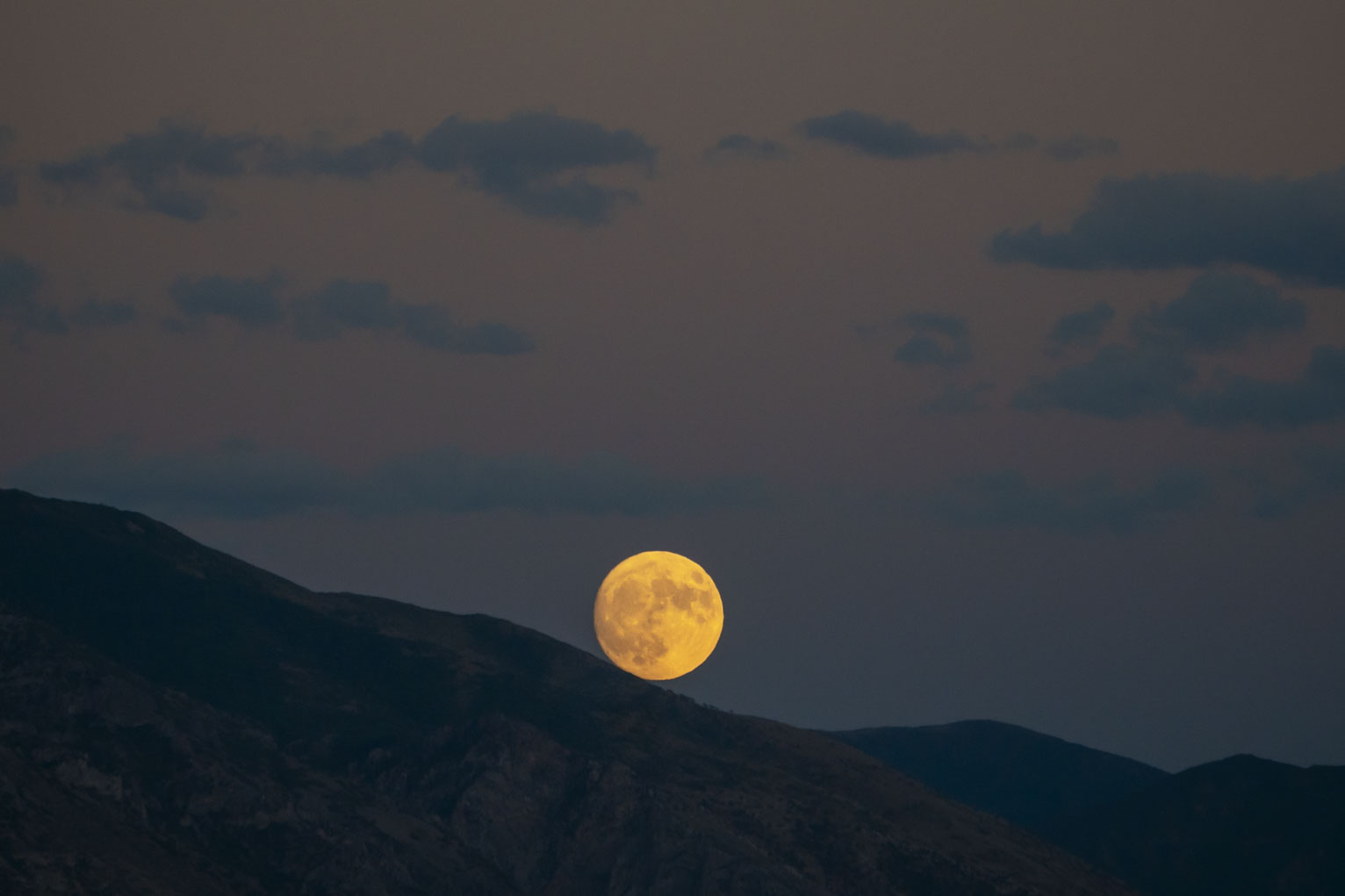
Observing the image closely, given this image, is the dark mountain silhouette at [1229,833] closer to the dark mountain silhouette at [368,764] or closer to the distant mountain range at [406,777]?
the distant mountain range at [406,777]

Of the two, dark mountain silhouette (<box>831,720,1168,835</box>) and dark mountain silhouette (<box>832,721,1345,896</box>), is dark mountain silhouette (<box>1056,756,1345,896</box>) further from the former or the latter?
dark mountain silhouette (<box>831,720,1168,835</box>)

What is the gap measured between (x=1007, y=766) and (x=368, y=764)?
293ft

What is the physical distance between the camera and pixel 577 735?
124812 millimetres

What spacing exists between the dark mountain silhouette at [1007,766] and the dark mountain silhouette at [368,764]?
162 ft

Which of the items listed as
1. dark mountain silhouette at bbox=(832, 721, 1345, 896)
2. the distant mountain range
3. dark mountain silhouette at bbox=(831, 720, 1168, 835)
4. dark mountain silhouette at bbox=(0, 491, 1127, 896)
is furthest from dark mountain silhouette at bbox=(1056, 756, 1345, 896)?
dark mountain silhouette at bbox=(0, 491, 1127, 896)

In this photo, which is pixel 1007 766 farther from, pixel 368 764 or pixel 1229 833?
pixel 368 764

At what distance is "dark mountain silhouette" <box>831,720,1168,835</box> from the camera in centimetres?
17900

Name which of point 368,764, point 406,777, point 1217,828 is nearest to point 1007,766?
point 1217,828

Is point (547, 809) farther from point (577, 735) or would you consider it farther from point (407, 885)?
point (407, 885)

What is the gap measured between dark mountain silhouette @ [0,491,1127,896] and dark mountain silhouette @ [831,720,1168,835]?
162 ft

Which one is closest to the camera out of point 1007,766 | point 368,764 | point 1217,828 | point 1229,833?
point 368,764

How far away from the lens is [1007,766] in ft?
605

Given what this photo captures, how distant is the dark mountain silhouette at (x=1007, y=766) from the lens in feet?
587

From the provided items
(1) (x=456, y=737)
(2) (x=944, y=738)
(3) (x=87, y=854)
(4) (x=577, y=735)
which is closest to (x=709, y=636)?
(4) (x=577, y=735)
